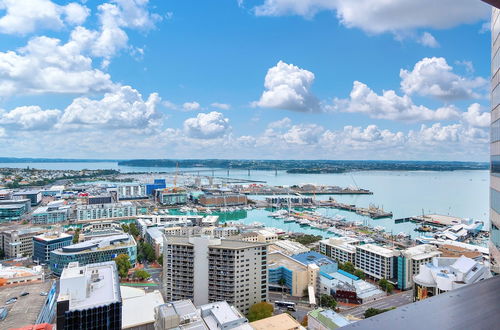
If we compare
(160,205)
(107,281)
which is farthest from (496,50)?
(160,205)

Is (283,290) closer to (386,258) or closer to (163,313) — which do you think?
(386,258)

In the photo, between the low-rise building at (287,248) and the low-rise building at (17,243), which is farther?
the low-rise building at (17,243)

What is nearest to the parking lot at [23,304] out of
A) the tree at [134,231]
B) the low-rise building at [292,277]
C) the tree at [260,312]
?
the tree at [260,312]

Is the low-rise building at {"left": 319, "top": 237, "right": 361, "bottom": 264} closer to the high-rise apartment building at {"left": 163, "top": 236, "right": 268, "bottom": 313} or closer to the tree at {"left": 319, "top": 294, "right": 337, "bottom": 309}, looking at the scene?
the tree at {"left": 319, "top": 294, "right": 337, "bottom": 309}

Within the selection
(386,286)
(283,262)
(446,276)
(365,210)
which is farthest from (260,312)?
(365,210)

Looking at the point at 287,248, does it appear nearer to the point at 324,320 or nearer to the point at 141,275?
the point at 141,275

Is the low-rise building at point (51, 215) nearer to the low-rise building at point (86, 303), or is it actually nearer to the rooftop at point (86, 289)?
the rooftop at point (86, 289)
